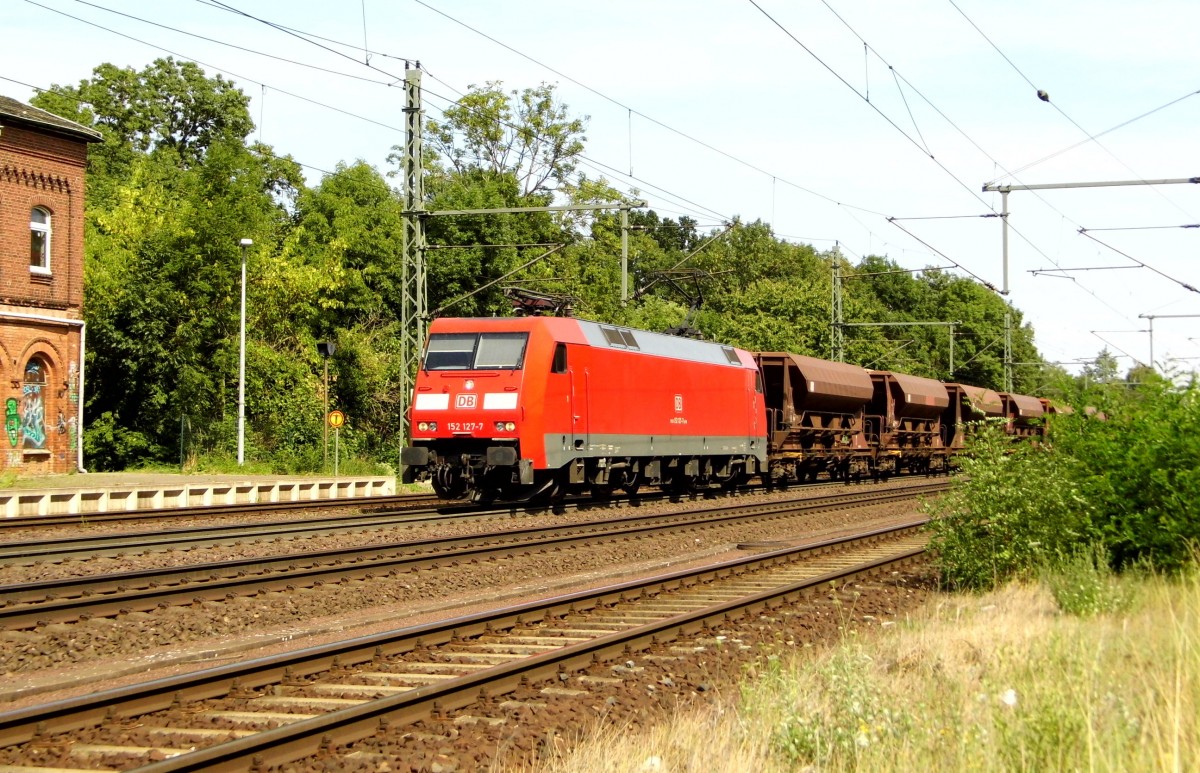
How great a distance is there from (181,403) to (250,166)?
7.98 metres

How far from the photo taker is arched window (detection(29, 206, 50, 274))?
103ft

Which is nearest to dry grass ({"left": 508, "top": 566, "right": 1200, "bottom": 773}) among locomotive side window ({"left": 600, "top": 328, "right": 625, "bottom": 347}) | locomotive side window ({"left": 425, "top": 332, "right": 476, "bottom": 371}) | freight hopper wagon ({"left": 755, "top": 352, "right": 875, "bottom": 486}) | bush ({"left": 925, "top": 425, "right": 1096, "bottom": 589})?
bush ({"left": 925, "top": 425, "right": 1096, "bottom": 589})

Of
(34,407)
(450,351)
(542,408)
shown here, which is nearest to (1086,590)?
(542,408)

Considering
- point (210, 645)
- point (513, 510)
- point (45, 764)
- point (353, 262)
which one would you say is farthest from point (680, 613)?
point (353, 262)

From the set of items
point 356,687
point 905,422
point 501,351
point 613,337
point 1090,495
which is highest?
point 613,337

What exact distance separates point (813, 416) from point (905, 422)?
24.2ft

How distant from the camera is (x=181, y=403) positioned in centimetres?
3659

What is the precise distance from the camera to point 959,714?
611cm

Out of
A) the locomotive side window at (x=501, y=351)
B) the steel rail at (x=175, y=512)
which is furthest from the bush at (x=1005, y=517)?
the steel rail at (x=175, y=512)

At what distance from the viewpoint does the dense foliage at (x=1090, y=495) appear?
1205cm

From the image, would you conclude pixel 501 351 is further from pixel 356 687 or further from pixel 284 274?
pixel 284 274

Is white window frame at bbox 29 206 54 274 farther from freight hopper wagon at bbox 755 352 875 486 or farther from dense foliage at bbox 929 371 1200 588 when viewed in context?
dense foliage at bbox 929 371 1200 588

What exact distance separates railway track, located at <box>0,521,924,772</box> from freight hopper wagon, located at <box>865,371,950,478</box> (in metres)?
24.2

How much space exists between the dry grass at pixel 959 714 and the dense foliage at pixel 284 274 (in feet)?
48.5
